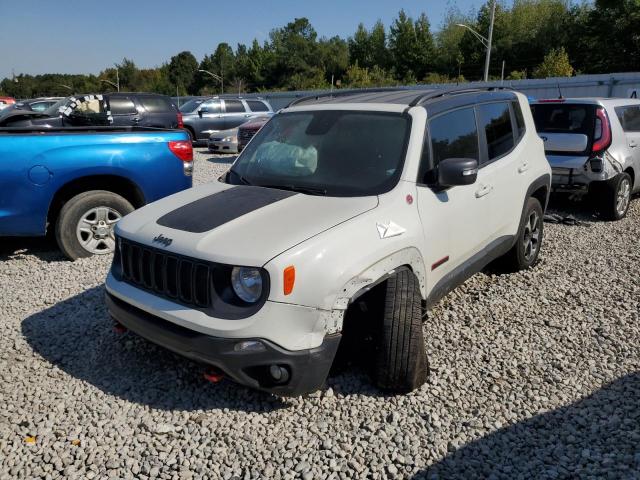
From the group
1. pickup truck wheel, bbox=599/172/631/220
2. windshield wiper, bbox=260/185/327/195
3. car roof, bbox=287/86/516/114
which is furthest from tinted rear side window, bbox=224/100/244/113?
windshield wiper, bbox=260/185/327/195

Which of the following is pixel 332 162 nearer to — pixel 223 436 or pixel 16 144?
pixel 223 436

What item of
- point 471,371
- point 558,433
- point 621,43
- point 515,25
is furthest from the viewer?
point 515,25

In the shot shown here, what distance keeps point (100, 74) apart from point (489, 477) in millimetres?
120732

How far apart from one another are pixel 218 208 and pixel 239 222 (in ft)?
1.10

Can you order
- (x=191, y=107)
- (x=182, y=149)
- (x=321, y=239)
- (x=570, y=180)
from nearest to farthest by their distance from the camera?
(x=321, y=239)
(x=182, y=149)
(x=570, y=180)
(x=191, y=107)

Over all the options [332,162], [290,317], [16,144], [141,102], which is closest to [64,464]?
[290,317]

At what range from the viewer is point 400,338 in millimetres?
3037

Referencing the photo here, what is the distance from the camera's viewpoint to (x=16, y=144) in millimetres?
5148

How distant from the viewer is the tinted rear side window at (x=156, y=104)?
47.2ft

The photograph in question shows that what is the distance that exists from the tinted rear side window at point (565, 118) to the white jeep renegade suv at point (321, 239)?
3538 mm

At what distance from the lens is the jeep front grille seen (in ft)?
9.34

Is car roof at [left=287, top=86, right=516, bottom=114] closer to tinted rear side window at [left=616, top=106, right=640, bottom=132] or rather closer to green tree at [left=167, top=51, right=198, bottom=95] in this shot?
tinted rear side window at [left=616, top=106, right=640, bottom=132]

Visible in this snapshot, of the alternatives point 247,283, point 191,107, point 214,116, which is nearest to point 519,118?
point 247,283

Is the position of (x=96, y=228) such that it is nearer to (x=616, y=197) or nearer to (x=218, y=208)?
(x=218, y=208)
